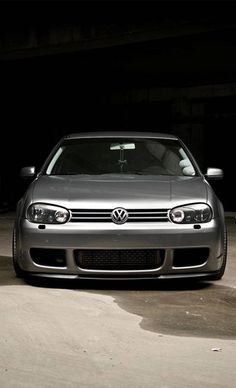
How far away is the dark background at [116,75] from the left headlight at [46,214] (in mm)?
8466

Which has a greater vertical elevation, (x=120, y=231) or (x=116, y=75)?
(x=116, y=75)

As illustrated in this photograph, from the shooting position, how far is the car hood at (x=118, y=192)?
6828mm

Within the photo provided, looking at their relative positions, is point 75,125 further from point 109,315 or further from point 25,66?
point 109,315

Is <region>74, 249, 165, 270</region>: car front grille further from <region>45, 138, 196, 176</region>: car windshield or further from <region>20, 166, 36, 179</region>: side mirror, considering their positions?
<region>20, 166, 36, 179</region>: side mirror

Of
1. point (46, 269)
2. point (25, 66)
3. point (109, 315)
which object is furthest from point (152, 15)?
point (109, 315)

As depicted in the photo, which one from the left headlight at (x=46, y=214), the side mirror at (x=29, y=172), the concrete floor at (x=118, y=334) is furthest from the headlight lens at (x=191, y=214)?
the side mirror at (x=29, y=172)

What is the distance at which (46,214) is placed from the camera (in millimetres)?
6871

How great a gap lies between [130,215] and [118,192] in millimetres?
294

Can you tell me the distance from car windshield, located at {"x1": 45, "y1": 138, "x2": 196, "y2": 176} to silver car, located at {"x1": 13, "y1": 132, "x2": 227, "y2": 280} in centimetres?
63

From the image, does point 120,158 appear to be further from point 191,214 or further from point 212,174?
point 191,214

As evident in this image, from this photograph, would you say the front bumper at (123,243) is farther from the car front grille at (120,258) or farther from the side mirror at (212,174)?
the side mirror at (212,174)

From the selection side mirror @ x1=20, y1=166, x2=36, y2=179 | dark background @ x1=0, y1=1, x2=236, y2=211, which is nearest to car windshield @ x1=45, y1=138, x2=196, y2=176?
side mirror @ x1=20, y1=166, x2=36, y2=179

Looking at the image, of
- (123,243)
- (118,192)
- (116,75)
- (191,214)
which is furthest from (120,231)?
(116,75)

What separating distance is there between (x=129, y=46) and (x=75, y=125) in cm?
1036
